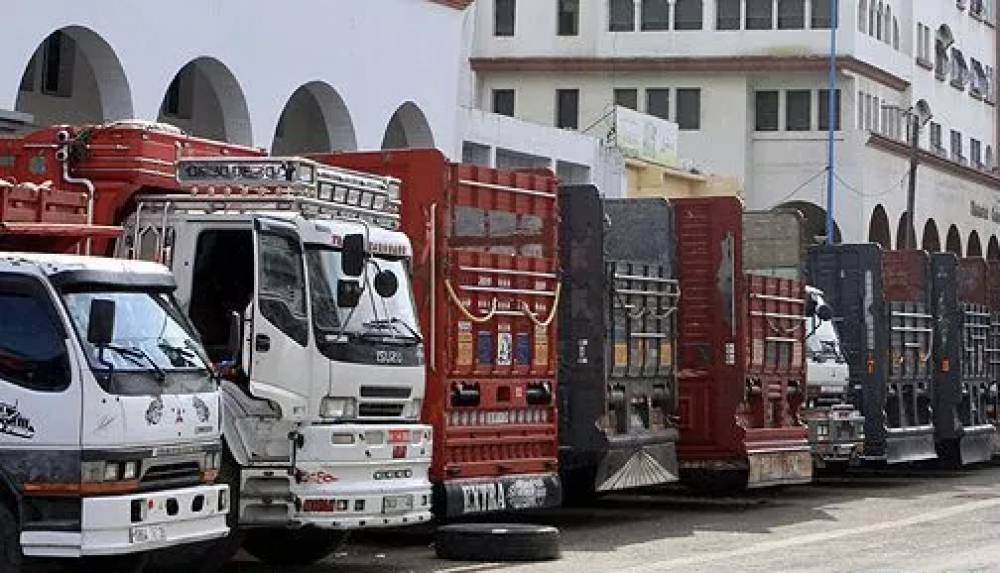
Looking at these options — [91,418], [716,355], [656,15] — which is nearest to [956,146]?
[656,15]

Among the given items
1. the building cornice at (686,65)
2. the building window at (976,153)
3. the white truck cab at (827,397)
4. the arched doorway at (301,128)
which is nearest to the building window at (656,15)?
the building cornice at (686,65)

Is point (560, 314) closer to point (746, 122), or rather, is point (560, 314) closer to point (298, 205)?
point (298, 205)

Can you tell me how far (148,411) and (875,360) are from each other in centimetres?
1656

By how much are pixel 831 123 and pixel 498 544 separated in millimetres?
48806

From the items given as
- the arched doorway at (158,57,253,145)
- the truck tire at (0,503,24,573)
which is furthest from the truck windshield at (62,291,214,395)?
the arched doorway at (158,57,253,145)

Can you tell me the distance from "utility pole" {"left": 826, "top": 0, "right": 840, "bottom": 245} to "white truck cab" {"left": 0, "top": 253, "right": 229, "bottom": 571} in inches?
1977

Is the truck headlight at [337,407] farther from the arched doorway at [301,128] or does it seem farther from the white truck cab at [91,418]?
the arched doorway at [301,128]

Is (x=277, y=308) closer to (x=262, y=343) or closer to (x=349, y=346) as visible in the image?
(x=262, y=343)

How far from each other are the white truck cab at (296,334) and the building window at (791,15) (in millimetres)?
52808

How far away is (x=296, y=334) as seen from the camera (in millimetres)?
14859

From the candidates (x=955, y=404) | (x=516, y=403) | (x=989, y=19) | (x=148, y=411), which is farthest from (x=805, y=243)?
(x=989, y=19)

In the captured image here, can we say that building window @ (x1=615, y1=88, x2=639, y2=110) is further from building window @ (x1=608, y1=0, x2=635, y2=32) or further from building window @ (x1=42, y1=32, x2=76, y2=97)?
building window @ (x1=42, y1=32, x2=76, y2=97)

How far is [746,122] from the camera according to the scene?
67.3 m

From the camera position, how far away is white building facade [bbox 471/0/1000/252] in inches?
2625
